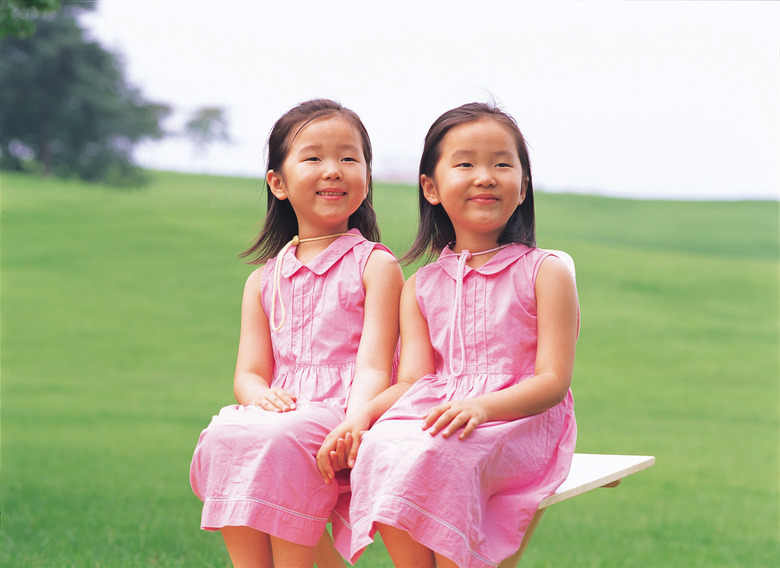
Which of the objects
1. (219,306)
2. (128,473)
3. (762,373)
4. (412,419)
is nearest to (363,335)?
(412,419)

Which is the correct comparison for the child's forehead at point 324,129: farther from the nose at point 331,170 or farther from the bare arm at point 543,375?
the bare arm at point 543,375

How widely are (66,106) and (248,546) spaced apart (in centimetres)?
2212

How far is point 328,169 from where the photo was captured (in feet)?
7.95

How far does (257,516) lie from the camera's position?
6.96ft

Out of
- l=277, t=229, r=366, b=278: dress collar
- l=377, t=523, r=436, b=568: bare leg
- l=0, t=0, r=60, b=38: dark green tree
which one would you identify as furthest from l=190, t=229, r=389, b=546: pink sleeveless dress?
l=0, t=0, r=60, b=38: dark green tree

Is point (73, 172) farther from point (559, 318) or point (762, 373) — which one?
point (559, 318)

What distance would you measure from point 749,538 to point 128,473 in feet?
12.9

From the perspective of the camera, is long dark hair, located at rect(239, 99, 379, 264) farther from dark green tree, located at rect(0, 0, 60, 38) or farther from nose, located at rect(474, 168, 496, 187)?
dark green tree, located at rect(0, 0, 60, 38)

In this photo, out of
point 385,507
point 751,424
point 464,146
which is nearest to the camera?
point 385,507

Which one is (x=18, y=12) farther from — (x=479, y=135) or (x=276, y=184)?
(x=479, y=135)

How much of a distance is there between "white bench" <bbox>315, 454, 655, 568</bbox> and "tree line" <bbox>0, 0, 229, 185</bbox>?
21536 millimetres

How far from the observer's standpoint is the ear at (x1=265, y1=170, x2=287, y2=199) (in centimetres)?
258

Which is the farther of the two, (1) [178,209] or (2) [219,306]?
(1) [178,209]

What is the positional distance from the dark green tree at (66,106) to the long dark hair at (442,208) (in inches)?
840
